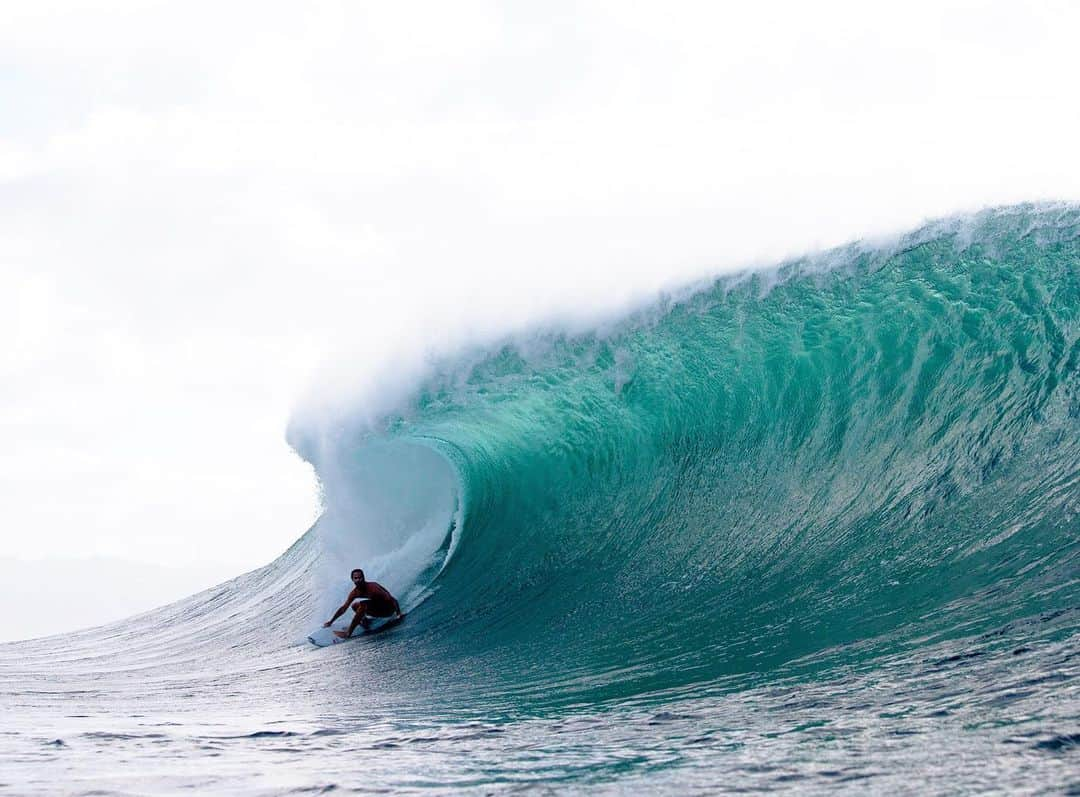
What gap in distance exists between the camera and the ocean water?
13.8 ft

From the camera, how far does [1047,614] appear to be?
5082mm

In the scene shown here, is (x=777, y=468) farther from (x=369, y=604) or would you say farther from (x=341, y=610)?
(x=341, y=610)

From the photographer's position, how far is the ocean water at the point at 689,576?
421 cm

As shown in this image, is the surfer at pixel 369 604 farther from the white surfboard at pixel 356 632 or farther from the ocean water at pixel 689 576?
the ocean water at pixel 689 576

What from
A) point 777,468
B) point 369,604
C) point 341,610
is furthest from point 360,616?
point 777,468

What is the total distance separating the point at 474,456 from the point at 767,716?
270 inches

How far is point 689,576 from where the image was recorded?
7.79 meters

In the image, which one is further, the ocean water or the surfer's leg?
the surfer's leg

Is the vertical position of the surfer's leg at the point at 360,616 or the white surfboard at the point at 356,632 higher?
the surfer's leg at the point at 360,616

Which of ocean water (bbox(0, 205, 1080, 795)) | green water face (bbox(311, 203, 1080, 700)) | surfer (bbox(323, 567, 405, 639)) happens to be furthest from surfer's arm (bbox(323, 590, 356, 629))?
green water face (bbox(311, 203, 1080, 700))

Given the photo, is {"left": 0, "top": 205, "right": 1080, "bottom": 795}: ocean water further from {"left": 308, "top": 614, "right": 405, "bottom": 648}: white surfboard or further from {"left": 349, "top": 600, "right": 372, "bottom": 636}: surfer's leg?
{"left": 349, "top": 600, "right": 372, "bottom": 636}: surfer's leg

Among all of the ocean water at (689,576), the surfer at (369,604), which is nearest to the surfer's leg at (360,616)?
the surfer at (369,604)

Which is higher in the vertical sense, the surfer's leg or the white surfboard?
the surfer's leg

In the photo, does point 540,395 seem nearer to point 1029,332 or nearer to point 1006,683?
point 1029,332
